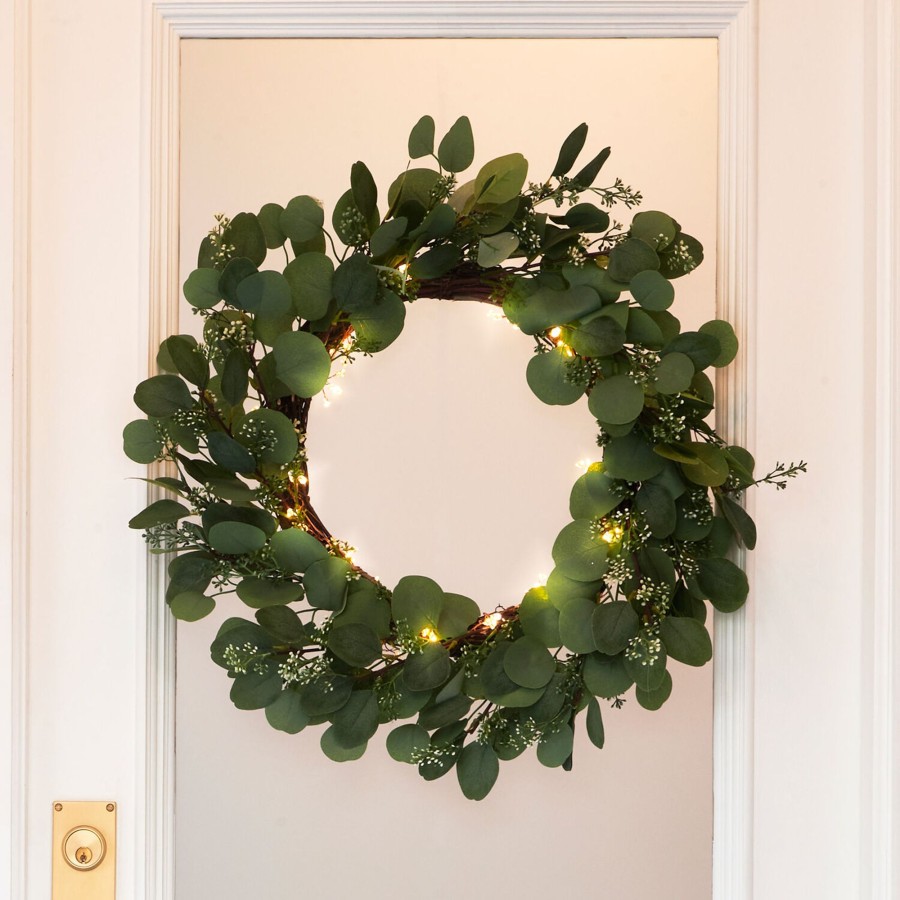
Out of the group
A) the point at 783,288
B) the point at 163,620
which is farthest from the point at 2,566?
the point at 783,288

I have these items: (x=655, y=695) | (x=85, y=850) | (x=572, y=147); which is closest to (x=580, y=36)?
(x=572, y=147)

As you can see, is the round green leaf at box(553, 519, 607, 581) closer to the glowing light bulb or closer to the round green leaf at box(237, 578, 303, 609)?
the glowing light bulb

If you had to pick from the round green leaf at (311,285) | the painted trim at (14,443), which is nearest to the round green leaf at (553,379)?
the round green leaf at (311,285)

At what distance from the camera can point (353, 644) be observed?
90 cm

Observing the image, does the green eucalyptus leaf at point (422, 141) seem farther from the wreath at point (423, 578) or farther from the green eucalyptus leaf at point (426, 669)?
the green eucalyptus leaf at point (426, 669)

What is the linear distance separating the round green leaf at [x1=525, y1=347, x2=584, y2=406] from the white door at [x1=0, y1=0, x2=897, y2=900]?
26cm

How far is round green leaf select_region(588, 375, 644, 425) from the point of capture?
0.88 m

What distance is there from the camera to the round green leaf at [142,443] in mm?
944

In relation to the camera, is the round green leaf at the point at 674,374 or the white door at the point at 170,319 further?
the white door at the point at 170,319

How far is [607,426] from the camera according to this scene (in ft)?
3.00

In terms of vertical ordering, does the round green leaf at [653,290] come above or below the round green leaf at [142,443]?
above

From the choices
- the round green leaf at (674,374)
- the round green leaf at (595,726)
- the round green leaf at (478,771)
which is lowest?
the round green leaf at (478,771)

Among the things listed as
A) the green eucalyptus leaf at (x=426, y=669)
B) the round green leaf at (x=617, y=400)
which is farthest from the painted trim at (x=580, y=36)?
the green eucalyptus leaf at (x=426, y=669)

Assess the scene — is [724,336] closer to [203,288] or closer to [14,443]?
[203,288]
